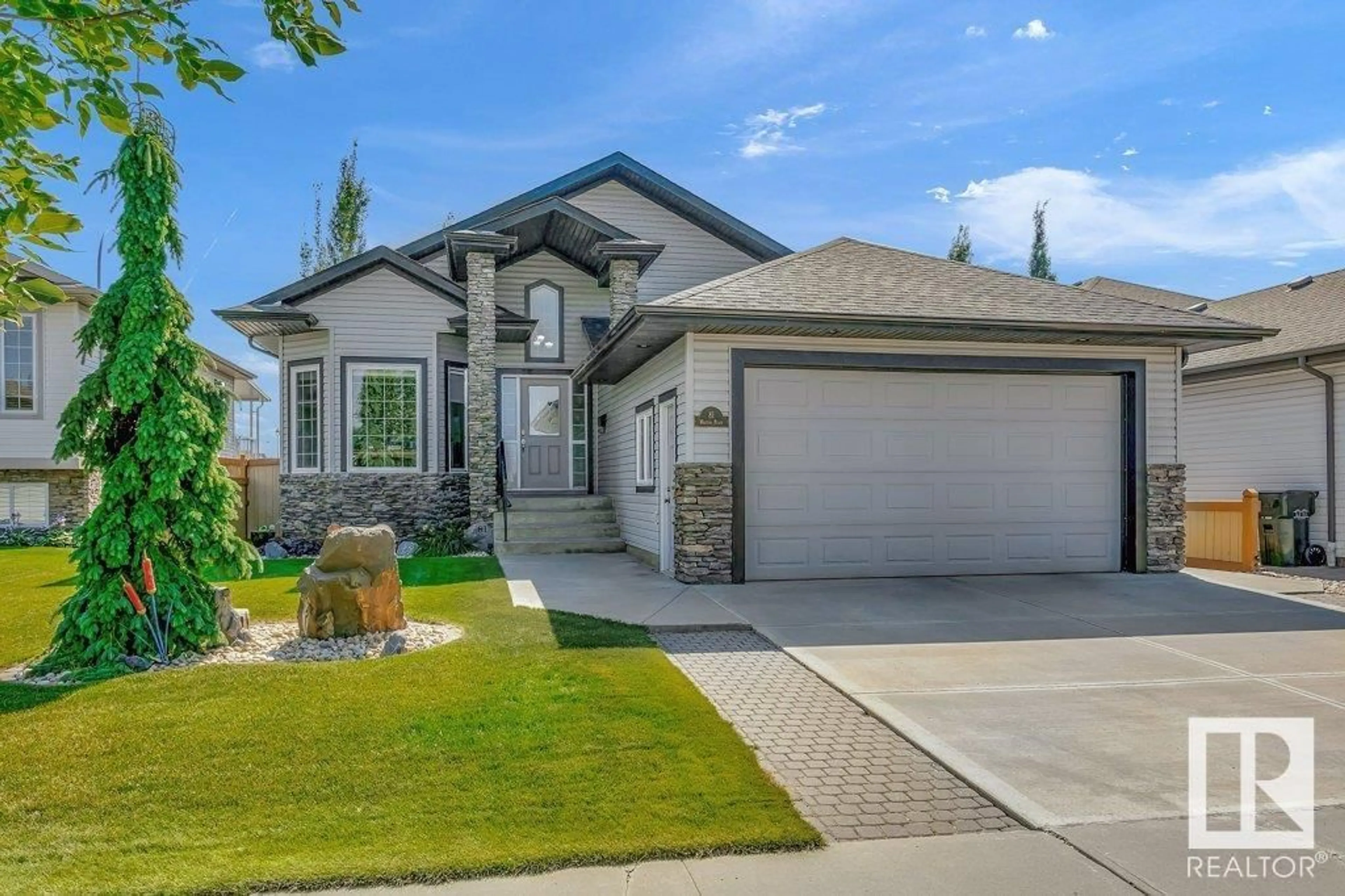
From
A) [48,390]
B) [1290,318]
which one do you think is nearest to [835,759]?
[1290,318]

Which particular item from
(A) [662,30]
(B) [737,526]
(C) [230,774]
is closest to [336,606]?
(C) [230,774]

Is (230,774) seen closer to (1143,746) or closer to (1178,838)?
(1178,838)

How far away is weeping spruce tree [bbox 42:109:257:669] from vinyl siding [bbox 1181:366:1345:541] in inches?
484

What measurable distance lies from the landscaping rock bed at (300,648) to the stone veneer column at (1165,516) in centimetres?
825

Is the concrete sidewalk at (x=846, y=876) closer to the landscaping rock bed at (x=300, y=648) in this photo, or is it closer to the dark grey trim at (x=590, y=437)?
the landscaping rock bed at (x=300, y=648)

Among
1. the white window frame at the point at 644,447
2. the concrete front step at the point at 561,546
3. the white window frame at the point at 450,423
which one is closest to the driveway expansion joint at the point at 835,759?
the white window frame at the point at 644,447

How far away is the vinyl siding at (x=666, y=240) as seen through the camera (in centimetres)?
1652

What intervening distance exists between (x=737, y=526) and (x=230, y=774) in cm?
622

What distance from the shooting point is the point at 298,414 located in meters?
14.9

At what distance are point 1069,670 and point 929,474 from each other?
4.29 metres

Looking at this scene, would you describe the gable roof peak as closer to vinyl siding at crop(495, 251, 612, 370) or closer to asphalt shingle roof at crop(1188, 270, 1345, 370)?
vinyl siding at crop(495, 251, 612, 370)

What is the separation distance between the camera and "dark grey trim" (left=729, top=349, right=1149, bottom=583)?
31.0ft

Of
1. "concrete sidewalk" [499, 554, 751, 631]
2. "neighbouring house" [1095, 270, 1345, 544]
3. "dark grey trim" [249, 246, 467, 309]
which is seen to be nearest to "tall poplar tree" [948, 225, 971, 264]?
"neighbouring house" [1095, 270, 1345, 544]

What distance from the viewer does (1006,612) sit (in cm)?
795
